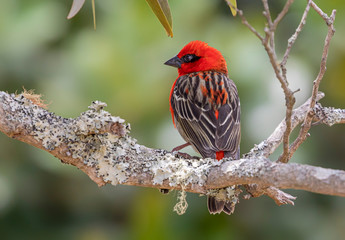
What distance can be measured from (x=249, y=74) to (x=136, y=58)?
3.63 feet

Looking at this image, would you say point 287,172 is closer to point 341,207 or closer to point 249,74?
point 249,74

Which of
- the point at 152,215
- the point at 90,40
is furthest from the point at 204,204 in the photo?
the point at 90,40

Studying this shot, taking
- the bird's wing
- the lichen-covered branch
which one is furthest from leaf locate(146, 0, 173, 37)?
the bird's wing

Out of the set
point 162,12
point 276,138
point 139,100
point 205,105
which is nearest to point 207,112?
point 205,105

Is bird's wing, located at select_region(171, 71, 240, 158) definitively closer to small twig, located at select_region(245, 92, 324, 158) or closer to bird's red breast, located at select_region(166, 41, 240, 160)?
bird's red breast, located at select_region(166, 41, 240, 160)

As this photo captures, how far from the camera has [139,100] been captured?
547 cm

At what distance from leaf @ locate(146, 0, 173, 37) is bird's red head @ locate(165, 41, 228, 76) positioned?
143cm

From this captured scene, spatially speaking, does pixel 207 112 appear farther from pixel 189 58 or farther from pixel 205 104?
pixel 189 58

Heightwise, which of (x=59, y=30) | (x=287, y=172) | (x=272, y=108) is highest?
(x=59, y=30)

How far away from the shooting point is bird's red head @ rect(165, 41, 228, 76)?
4371mm

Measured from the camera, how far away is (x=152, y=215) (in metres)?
4.91

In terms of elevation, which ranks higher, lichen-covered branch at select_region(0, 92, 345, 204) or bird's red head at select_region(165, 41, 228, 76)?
bird's red head at select_region(165, 41, 228, 76)

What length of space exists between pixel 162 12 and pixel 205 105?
3.74 ft

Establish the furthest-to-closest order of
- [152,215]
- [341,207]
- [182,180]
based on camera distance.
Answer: [341,207], [152,215], [182,180]
